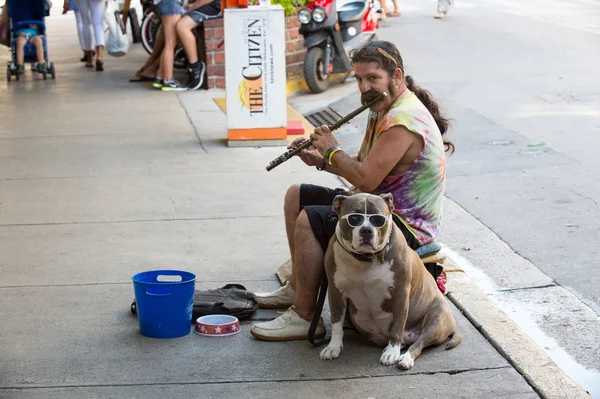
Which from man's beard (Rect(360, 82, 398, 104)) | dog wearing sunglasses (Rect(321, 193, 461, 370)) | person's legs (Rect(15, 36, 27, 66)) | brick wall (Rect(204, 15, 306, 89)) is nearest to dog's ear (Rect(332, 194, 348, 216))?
dog wearing sunglasses (Rect(321, 193, 461, 370))

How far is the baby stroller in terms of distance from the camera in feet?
41.4

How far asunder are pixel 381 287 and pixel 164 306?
101 cm

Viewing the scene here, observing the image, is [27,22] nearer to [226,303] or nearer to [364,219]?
[226,303]

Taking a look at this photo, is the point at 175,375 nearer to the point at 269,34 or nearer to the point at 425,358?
the point at 425,358

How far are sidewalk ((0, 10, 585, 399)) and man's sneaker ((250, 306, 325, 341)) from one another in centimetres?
6

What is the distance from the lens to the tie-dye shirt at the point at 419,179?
426 centimetres

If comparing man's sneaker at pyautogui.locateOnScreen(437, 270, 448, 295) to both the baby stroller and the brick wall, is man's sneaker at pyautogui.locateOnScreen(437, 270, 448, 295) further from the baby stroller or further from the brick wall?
the baby stroller

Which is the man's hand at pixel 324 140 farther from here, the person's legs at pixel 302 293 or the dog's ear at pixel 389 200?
the dog's ear at pixel 389 200

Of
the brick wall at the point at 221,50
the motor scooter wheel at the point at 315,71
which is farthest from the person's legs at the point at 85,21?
the motor scooter wheel at the point at 315,71

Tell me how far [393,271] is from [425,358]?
1.44ft

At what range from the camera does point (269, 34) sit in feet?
28.3

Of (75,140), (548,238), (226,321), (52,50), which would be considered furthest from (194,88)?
(226,321)

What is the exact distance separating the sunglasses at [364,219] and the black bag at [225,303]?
1.01 m

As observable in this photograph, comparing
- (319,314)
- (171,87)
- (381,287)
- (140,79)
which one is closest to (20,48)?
(140,79)
